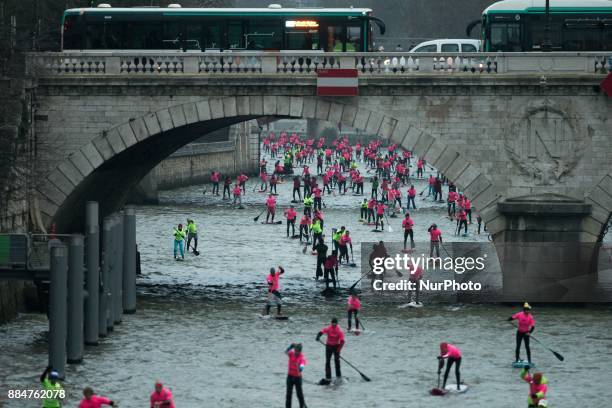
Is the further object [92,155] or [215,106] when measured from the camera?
[92,155]

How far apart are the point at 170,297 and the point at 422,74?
11.3m

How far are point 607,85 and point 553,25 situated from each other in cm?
457

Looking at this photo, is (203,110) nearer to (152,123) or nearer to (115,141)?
(152,123)

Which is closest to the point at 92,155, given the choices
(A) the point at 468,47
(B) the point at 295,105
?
(B) the point at 295,105

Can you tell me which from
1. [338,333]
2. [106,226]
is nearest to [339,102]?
[106,226]

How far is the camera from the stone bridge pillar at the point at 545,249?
49594 millimetres

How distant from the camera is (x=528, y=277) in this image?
49938 millimetres

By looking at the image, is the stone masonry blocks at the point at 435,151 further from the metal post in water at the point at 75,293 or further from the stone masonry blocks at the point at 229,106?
the metal post in water at the point at 75,293

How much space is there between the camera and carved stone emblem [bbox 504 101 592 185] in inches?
1957

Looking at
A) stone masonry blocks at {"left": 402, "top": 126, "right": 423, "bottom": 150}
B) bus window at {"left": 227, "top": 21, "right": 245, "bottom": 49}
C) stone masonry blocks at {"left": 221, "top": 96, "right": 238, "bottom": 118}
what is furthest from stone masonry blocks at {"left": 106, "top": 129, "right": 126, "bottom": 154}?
stone masonry blocks at {"left": 402, "top": 126, "right": 423, "bottom": 150}

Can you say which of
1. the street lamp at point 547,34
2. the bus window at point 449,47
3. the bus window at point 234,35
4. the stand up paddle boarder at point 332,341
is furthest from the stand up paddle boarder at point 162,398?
the bus window at point 449,47

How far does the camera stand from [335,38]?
5431cm

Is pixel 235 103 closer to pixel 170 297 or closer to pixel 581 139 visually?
pixel 170 297

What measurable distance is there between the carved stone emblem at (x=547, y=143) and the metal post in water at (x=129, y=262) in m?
12.5
